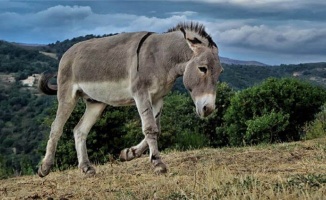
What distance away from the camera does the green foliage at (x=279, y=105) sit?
3525cm

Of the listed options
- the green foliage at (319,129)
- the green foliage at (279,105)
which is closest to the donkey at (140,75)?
the green foliage at (319,129)

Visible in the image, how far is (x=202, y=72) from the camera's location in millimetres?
9508

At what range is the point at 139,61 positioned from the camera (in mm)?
10148

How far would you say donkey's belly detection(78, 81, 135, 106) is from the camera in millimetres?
10445

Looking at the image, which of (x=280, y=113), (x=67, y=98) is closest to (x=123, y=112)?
(x=280, y=113)

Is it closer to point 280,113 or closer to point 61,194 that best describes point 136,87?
point 61,194

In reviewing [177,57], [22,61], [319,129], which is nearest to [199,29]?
[177,57]

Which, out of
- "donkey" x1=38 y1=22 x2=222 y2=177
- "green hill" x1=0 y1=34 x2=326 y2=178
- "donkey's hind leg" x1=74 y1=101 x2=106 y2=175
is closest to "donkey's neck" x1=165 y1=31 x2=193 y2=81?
"donkey" x1=38 y1=22 x2=222 y2=177

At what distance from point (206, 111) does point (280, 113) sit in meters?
26.1

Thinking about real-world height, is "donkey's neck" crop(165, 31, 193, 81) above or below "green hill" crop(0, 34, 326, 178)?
above

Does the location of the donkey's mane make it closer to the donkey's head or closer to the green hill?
the donkey's head

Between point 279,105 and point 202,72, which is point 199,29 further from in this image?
point 279,105

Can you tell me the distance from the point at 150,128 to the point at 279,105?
89.0ft

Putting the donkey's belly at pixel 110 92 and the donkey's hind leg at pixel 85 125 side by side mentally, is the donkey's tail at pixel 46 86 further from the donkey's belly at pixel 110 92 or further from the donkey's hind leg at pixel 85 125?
the donkey's belly at pixel 110 92
